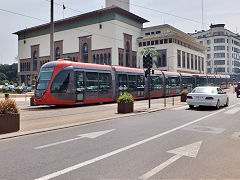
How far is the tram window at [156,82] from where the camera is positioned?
1036 inches

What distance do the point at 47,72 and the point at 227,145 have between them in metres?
13.4

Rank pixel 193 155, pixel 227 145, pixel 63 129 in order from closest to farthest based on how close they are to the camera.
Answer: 1. pixel 193 155
2. pixel 227 145
3. pixel 63 129

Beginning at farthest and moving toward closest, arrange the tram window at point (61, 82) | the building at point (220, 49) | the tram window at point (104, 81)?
the building at point (220, 49)
the tram window at point (104, 81)
the tram window at point (61, 82)

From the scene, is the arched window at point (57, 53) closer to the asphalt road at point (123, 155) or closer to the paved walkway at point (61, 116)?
the paved walkway at point (61, 116)

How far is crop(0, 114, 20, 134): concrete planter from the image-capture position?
305 inches

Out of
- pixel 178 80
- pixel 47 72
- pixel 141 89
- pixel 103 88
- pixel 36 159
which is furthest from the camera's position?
pixel 178 80

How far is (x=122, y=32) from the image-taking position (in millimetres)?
76875

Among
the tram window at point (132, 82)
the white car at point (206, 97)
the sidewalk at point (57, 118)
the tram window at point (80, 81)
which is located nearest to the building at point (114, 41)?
the tram window at point (132, 82)

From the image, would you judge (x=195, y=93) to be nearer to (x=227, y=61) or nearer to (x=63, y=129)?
(x=63, y=129)

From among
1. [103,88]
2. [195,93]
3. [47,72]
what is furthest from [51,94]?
[195,93]

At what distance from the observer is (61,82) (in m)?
16.2

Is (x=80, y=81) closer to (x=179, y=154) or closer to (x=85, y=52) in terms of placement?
(x=179, y=154)

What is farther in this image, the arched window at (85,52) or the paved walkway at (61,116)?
the arched window at (85,52)

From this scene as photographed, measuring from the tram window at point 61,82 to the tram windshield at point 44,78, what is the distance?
477mm
